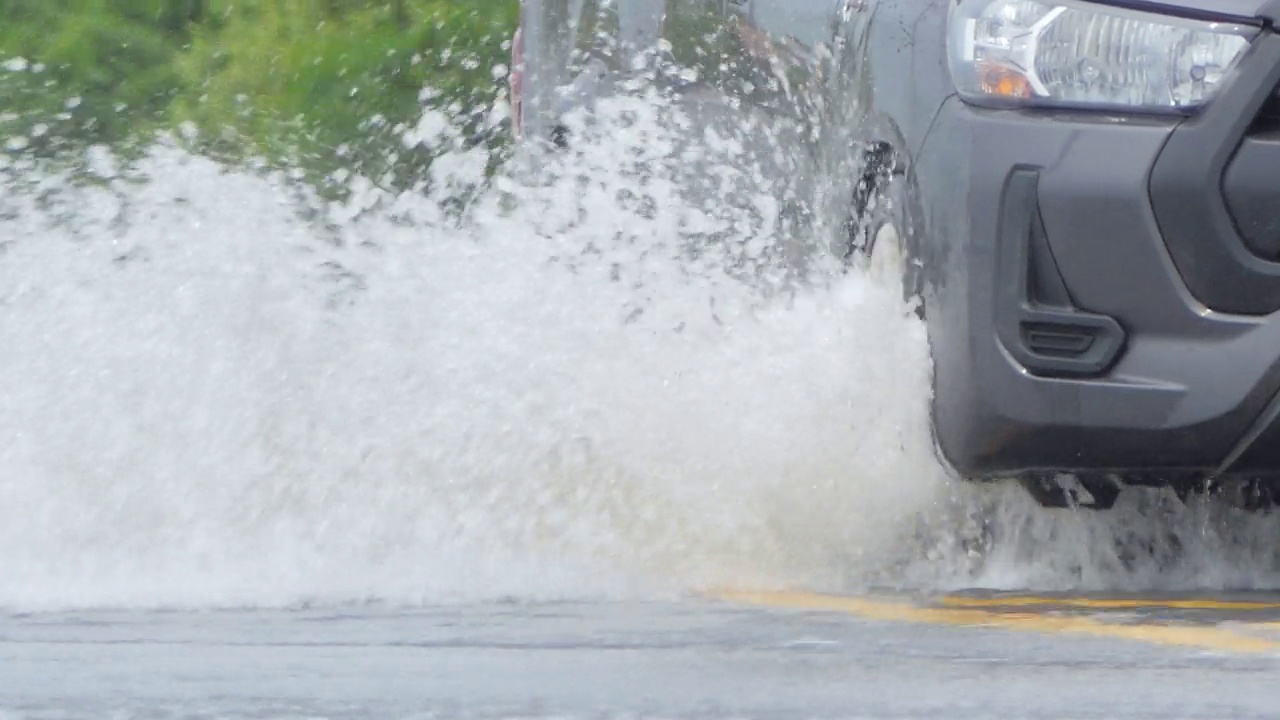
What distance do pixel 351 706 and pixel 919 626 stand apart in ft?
3.67

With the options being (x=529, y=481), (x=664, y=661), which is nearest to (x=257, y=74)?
(x=529, y=481)

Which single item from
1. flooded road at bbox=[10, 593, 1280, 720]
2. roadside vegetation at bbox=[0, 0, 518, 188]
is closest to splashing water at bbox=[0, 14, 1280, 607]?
flooded road at bbox=[10, 593, 1280, 720]

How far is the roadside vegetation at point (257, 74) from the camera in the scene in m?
8.76

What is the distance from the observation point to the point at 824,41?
14.9 feet

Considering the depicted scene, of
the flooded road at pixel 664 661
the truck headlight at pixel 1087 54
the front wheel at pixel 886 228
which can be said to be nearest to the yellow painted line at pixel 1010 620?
the flooded road at pixel 664 661

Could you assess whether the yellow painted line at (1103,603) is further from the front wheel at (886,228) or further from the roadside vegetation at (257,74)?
the roadside vegetation at (257,74)

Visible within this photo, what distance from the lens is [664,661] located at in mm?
3115

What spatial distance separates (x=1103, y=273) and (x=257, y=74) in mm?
11675

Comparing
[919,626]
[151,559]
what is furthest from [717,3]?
[919,626]

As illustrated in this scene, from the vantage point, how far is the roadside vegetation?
8.76 meters

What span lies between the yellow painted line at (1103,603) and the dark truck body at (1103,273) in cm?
19

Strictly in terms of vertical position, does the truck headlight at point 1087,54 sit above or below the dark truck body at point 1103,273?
above

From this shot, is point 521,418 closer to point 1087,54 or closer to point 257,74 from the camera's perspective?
point 1087,54

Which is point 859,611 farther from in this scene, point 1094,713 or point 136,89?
point 136,89
